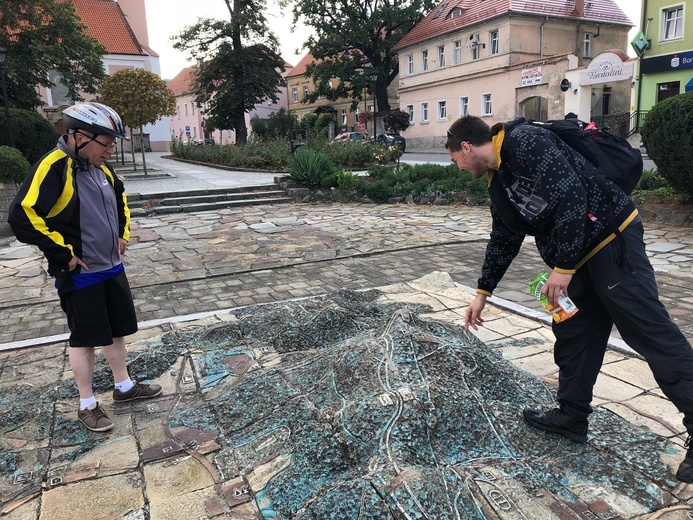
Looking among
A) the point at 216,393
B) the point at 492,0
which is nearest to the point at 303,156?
the point at 216,393

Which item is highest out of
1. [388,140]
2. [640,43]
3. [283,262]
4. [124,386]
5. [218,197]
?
[640,43]

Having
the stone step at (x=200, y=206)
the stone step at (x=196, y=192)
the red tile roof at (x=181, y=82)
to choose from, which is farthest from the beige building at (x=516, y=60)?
the red tile roof at (x=181, y=82)

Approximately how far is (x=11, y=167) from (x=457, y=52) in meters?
31.9

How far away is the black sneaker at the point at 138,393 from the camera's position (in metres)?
3.47

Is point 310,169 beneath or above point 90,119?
beneath

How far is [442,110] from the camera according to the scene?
3856cm

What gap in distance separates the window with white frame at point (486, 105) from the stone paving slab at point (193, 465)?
1281 inches

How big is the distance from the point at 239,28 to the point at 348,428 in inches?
1284

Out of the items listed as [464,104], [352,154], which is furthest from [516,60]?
Answer: [352,154]

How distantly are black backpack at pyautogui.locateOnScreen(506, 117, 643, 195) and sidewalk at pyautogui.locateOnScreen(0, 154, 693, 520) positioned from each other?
4.38ft

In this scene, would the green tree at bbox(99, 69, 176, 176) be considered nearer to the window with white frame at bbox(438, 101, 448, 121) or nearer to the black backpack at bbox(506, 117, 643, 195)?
the black backpack at bbox(506, 117, 643, 195)

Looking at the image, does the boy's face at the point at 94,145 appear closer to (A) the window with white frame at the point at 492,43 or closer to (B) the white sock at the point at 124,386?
(B) the white sock at the point at 124,386

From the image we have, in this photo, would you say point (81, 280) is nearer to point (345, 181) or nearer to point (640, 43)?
point (345, 181)

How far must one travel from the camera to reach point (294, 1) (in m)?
41.6
